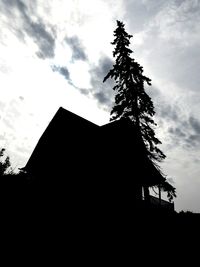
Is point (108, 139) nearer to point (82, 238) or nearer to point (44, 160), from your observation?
point (44, 160)

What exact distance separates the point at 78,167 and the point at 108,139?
3087mm

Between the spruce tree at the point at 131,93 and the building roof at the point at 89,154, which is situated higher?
the spruce tree at the point at 131,93

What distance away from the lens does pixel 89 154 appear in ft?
51.7

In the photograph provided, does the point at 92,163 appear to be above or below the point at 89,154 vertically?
below

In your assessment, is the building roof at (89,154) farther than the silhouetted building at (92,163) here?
Yes

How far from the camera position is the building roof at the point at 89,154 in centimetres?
1535

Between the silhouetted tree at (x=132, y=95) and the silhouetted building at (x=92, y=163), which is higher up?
the silhouetted tree at (x=132, y=95)

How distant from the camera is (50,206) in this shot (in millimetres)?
8492

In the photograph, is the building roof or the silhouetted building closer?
the silhouetted building

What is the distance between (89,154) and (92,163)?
0.72 m

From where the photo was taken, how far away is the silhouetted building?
14805 mm

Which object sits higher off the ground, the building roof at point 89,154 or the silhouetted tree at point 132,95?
the silhouetted tree at point 132,95

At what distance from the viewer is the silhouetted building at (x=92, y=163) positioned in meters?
14.8

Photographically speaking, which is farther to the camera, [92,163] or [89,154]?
[89,154]
